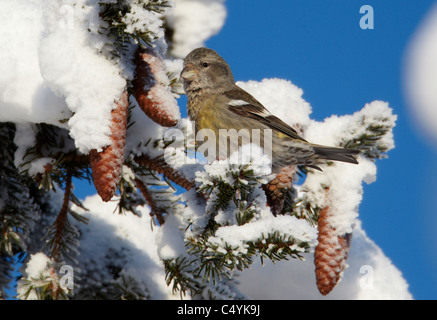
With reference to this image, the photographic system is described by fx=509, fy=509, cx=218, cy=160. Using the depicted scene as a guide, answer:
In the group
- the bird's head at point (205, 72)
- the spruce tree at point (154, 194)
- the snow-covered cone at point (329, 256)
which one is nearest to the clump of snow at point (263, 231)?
the spruce tree at point (154, 194)

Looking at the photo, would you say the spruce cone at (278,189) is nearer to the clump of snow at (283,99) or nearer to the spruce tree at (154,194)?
the spruce tree at (154,194)

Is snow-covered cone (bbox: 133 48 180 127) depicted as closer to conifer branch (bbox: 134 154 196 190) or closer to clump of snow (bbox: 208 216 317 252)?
conifer branch (bbox: 134 154 196 190)

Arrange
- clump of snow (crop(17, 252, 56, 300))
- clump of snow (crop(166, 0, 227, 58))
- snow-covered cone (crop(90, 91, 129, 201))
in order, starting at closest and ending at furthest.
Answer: snow-covered cone (crop(90, 91, 129, 201)), clump of snow (crop(17, 252, 56, 300)), clump of snow (crop(166, 0, 227, 58))

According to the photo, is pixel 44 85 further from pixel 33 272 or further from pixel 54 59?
pixel 33 272

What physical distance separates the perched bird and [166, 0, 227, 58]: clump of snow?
0.14 metres

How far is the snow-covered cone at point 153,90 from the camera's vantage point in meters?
1.99

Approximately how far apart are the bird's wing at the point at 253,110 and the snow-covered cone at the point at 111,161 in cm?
91

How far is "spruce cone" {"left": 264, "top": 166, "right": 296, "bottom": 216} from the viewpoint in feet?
7.45

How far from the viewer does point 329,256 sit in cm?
208

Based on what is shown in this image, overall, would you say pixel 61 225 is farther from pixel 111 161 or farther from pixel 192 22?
pixel 192 22

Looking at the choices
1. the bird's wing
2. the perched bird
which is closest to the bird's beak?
the perched bird

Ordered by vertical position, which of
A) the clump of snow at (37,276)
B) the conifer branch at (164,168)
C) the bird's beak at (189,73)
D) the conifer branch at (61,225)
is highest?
the bird's beak at (189,73)

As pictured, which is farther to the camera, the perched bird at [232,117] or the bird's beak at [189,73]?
the bird's beak at [189,73]
